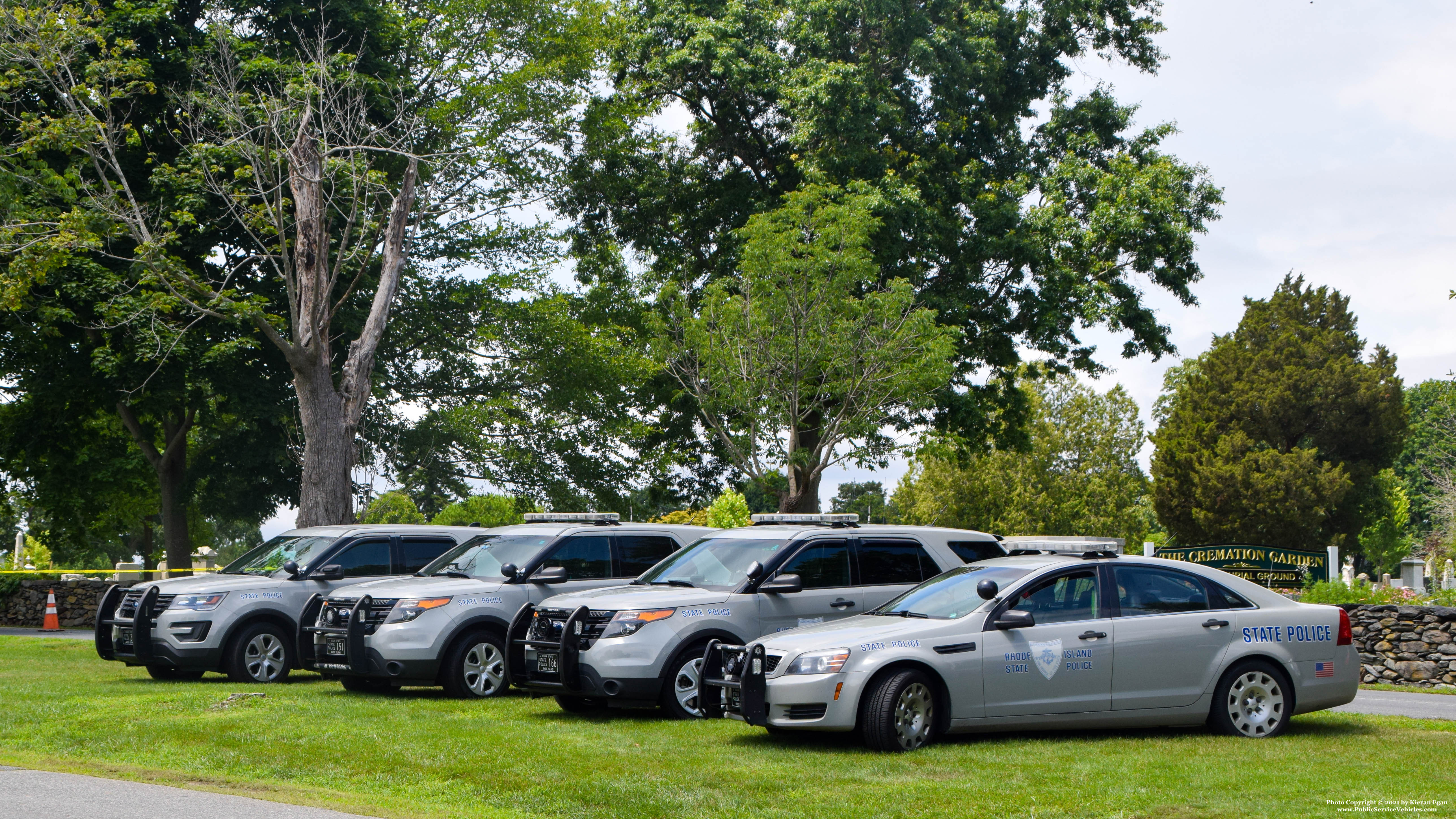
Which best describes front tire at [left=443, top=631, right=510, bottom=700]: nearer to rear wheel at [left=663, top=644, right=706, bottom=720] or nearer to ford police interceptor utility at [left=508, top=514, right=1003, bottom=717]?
ford police interceptor utility at [left=508, top=514, right=1003, bottom=717]

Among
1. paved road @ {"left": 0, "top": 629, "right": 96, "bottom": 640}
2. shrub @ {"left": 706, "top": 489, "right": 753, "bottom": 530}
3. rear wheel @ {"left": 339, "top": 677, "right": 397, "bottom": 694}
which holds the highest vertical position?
shrub @ {"left": 706, "top": 489, "right": 753, "bottom": 530}

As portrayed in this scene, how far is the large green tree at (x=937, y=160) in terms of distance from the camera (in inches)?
1118

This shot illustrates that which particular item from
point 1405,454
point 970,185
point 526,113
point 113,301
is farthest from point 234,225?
point 1405,454

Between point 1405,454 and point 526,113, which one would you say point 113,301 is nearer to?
point 526,113

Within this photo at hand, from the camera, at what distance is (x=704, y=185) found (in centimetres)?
3259

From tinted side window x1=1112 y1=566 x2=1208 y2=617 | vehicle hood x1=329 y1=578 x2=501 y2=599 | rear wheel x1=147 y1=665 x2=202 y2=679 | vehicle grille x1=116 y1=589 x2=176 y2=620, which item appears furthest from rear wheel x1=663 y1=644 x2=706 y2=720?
rear wheel x1=147 y1=665 x2=202 y2=679

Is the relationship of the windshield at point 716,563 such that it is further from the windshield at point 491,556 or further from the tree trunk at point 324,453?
the tree trunk at point 324,453

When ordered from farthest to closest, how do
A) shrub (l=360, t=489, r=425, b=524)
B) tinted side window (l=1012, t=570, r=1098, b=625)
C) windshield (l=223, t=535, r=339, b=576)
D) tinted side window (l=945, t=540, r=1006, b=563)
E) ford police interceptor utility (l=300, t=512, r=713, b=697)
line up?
shrub (l=360, t=489, r=425, b=524), windshield (l=223, t=535, r=339, b=576), ford police interceptor utility (l=300, t=512, r=713, b=697), tinted side window (l=945, t=540, r=1006, b=563), tinted side window (l=1012, t=570, r=1098, b=625)

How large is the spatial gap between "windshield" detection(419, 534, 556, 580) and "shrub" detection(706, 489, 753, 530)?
9.80 m

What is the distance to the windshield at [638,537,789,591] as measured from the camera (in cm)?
1191

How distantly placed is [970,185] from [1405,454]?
62.2 meters

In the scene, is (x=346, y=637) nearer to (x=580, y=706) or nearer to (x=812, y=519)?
(x=580, y=706)

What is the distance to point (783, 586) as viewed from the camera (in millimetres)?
11258

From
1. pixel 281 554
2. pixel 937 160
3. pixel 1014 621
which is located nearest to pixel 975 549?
pixel 1014 621
